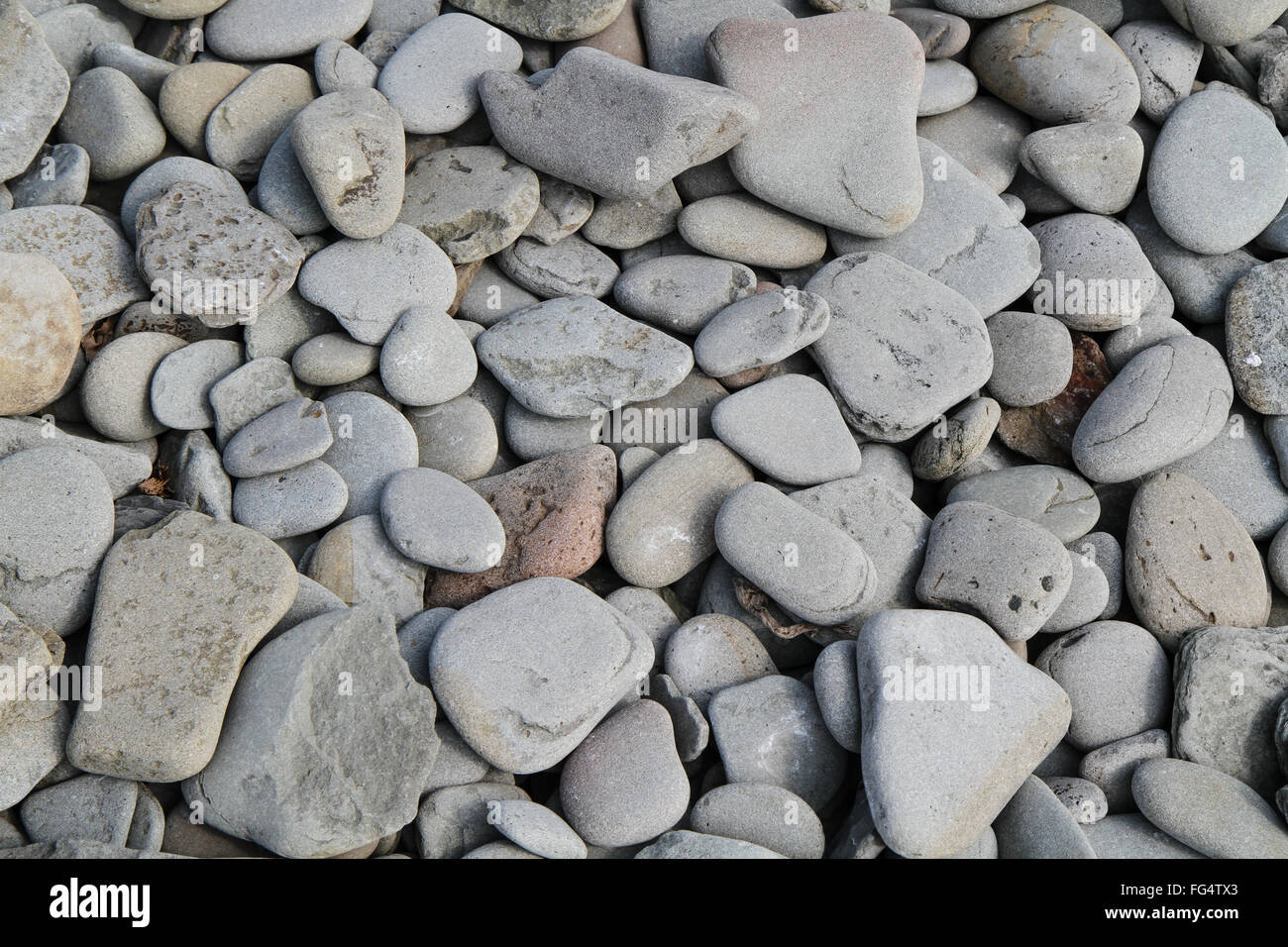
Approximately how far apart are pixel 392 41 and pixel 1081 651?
3361 millimetres

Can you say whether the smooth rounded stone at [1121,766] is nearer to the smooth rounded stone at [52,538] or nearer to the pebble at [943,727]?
the pebble at [943,727]

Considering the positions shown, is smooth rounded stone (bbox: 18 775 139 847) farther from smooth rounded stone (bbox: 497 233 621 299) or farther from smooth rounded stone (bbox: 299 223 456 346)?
smooth rounded stone (bbox: 497 233 621 299)

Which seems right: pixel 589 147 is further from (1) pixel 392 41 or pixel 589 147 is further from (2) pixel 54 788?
(2) pixel 54 788

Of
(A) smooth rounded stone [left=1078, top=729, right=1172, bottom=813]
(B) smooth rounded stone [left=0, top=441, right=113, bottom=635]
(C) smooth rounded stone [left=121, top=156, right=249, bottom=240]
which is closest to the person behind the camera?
(B) smooth rounded stone [left=0, top=441, right=113, bottom=635]

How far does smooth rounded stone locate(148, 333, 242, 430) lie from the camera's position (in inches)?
134

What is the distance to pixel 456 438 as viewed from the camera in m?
3.59

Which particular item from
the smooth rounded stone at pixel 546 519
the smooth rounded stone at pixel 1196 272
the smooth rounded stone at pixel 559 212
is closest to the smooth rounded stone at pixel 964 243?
the smooth rounded stone at pixel 1196 272

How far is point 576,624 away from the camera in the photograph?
310 cm

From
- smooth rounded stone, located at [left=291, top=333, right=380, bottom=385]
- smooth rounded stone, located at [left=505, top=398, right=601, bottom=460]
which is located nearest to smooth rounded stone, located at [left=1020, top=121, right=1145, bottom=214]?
smooth rounded stone, located at [left=505, top=398, right=601, bottom=460]

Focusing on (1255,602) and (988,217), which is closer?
(1255,602)

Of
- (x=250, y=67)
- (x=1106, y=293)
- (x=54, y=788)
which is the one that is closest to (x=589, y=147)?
(x=250, y=67)

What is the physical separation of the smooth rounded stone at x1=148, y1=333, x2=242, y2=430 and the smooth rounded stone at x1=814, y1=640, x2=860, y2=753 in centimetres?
215

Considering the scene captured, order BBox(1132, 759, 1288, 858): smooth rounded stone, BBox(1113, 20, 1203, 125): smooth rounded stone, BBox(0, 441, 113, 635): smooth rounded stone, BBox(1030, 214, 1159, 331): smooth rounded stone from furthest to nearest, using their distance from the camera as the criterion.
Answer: BBox(1113, 20, 1203, 125): smooth rounded stone < BBox(1030, 214, 1159, 331): smooth rounded stone < BBox(0, 441, 113, 635): smooth rounded stone < BBox(1132, 759, 1288, 858): smooth rounded stone

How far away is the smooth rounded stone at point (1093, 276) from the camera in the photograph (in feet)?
12.5
